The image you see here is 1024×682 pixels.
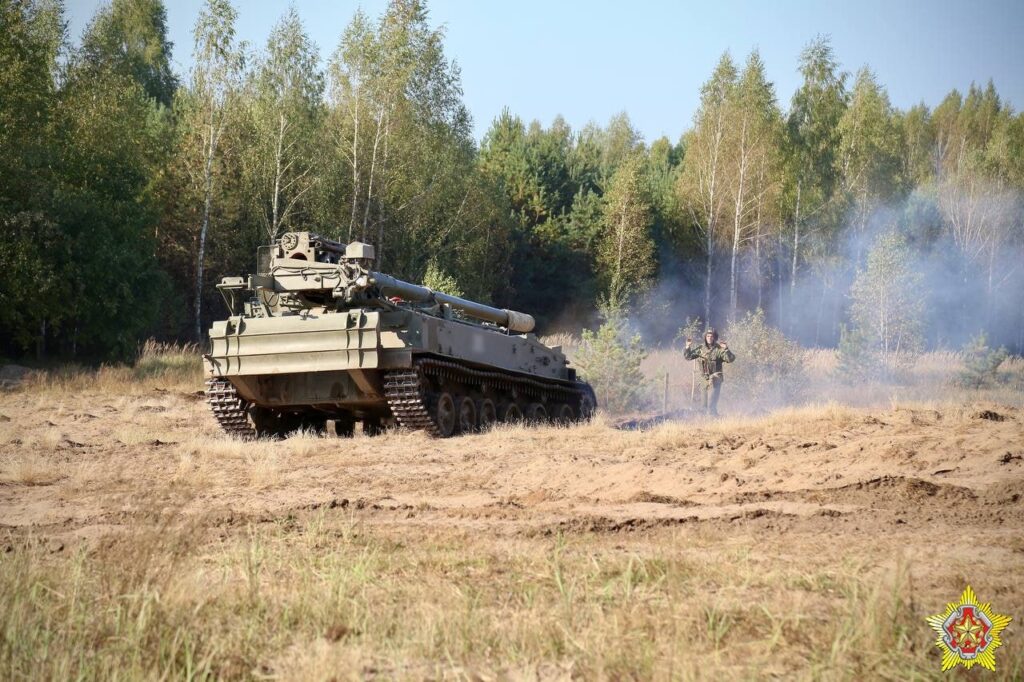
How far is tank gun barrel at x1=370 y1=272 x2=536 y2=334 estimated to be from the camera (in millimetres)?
16564

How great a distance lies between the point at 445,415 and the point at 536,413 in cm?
412

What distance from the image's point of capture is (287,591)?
5609 mm

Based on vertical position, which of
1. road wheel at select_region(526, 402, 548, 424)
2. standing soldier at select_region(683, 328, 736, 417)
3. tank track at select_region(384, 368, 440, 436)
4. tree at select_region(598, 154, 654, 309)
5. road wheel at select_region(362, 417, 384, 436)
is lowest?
road wheel at select_region(362, 417, 384, 436)

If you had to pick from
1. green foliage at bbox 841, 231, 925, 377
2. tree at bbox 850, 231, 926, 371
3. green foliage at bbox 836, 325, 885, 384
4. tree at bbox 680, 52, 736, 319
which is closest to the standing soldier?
green foliage at bbox 836, 325, 885, 384

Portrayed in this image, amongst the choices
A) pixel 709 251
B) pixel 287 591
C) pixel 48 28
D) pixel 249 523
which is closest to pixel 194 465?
pixel 249 523

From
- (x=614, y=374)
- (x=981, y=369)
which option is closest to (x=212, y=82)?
(x=614, y=374)

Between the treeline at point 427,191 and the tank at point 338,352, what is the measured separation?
1117 cm

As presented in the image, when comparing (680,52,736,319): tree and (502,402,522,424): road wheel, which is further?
(680,52,736,319): tree

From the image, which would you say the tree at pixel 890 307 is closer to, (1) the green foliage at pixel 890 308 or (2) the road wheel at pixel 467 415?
(1) the green foliage at pixel 890 308

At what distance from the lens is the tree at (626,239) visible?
42156 millimetres

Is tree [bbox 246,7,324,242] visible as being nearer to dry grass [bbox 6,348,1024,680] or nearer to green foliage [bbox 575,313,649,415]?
green foliage [bbox 575,313,649,415]

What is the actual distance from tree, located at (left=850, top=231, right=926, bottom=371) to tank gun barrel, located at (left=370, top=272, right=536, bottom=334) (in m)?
13.7

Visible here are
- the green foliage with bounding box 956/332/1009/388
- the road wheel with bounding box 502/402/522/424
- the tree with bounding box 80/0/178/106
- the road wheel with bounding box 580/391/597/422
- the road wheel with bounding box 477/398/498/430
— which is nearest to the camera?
the road wheel with bounding box 477/398/498/430

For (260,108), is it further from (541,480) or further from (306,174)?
(541,480)
